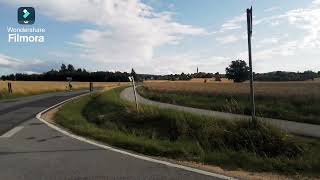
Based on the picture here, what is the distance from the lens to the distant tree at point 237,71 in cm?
14306

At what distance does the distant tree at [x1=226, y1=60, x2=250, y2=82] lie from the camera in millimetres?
143062

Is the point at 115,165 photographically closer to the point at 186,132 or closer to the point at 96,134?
the point at 96,134

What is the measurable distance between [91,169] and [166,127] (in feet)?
31.9

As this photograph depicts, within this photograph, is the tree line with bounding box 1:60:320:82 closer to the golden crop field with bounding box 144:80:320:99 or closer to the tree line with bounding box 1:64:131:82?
the tree line with bounding box 1:64:131:82

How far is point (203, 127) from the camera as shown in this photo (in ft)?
52.7

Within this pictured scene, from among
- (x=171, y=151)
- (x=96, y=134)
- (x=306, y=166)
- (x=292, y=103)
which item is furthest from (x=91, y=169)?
(x=292, y=103)

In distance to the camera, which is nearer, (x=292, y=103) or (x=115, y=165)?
(x=115, y=165)

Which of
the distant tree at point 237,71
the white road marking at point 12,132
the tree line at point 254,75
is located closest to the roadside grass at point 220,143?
the white road marking at point 12,132

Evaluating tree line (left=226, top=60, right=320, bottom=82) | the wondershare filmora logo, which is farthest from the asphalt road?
tree line (left=226, top=60, right=320, bottom=82)

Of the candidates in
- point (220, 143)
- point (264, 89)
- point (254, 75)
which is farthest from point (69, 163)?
point (254, 75)

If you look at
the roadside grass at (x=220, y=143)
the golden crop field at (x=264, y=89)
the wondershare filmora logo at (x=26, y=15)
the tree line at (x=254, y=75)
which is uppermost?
the wondershare filmora logo at (x=26, y=15)

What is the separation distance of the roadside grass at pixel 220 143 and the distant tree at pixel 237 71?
411ft

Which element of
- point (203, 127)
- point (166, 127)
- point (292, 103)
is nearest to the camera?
point (203, 127)

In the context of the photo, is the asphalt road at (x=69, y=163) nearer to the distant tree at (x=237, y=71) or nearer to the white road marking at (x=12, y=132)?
the white road marking at (x=12, y=132)
